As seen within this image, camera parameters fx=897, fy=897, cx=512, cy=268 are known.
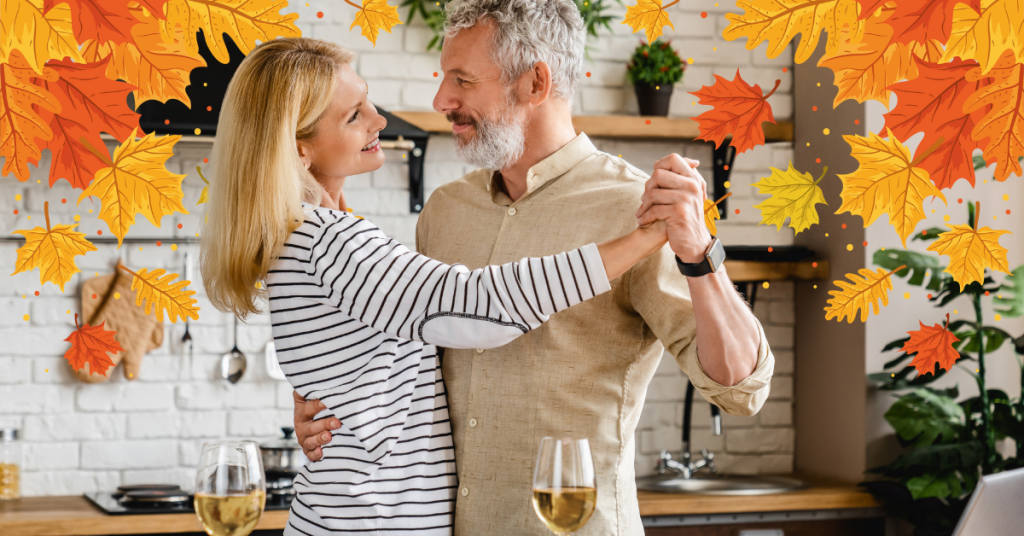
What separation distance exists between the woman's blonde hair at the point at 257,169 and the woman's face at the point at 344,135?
0.04m

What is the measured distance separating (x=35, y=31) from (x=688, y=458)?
2177mm

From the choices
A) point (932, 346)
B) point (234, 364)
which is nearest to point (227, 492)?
point (932, 346)

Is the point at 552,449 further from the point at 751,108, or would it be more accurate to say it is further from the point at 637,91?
the point at 637,91

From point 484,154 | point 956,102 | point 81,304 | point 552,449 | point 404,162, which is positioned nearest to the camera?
point 552,449

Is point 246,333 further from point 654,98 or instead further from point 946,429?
point 946,429

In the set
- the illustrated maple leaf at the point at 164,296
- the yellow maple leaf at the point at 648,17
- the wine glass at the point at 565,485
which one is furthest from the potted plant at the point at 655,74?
the wine glass at the point at 565,485

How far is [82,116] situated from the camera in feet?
4.26

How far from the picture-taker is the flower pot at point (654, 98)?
2.79 m

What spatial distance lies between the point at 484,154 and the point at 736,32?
47cm

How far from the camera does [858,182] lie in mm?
1206

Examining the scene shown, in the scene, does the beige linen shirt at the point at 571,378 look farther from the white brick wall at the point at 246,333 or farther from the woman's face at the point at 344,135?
the white brick wall at the point at 246,333

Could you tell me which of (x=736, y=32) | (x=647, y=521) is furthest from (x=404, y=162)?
(x=736, y=32)

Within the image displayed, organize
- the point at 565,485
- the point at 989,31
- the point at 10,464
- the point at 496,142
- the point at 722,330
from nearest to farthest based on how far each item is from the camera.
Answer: the point at 565,485
the point at 989,31
the point at 722,330
the point at 496,142
the point at 10,464

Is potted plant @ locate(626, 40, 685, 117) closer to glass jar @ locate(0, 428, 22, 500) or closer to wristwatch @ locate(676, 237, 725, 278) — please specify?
wristwatch @ locate(676, 237, 725, 278)
